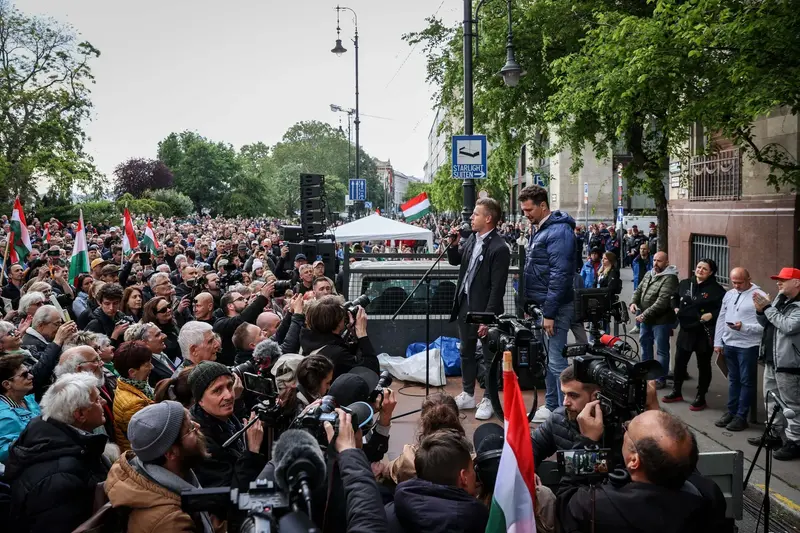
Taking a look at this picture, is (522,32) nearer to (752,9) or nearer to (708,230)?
(708,230)

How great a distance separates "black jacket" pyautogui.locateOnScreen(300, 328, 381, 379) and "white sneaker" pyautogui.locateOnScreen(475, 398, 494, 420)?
1.71 m

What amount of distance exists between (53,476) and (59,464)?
0.07m

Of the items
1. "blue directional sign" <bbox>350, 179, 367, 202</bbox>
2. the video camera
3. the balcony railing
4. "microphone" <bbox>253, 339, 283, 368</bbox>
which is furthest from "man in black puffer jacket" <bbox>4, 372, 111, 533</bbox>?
"blue directional sign" <bbox>350, 179, 367, 202</bbox>

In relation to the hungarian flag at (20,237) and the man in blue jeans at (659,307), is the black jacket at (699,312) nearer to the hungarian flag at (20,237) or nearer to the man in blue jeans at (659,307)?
the man in blue jeans at (659,307)

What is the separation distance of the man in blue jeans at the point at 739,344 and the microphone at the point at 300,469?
651 centimetres

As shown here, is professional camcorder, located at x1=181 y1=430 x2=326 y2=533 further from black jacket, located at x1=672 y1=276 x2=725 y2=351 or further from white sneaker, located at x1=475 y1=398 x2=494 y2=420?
black jacket, located at x1=672 y1=276 x2=725 y2=351

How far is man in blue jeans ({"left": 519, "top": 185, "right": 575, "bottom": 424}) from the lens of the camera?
5.91 m

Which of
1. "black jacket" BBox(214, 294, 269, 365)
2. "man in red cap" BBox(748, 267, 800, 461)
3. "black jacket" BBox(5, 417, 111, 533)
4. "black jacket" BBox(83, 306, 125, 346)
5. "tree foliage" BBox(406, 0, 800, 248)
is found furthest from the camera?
"tree foliage" BBox(406, 0, 800, 248)

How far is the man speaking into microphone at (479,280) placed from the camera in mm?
6344

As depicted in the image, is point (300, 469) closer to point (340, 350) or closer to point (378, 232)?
point (340, 350)

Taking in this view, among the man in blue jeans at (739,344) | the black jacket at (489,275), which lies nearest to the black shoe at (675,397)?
the man in blue jeans at (739,344)

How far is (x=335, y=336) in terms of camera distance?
16.7 feet

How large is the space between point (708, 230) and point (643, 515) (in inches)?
519

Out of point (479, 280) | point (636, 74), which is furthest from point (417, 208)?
point (479, 280)
